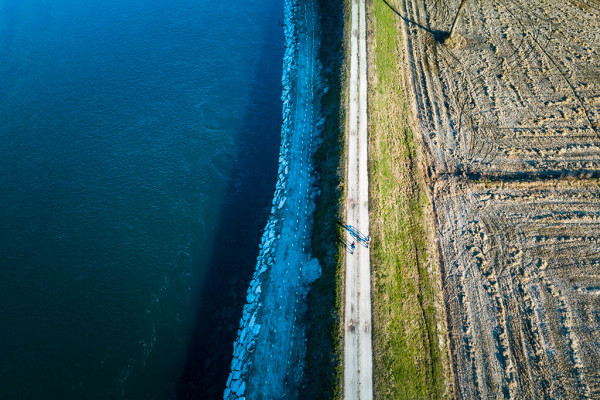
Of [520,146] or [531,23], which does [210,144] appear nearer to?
[520,146]

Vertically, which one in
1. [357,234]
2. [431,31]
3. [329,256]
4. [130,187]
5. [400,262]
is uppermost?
[431,31]

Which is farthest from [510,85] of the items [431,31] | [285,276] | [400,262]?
[285,276]

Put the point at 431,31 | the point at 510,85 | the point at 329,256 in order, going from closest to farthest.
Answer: the point at 329,256, the point at 510,85, the point at 431,31

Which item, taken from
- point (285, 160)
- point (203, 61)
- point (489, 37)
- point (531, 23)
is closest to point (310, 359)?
point (285, 160)

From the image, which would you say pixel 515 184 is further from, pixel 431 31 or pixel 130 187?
pixel 130 187

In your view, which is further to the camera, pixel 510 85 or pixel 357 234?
pixel 510 85

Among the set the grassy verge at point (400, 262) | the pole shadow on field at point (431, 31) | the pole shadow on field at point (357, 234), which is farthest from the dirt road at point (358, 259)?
the pole shadow on field at point (431, 31)

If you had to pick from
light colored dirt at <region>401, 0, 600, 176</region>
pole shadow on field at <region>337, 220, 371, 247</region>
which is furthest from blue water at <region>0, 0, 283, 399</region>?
light colored dirt at <region>401, 0, 600, 176</region>

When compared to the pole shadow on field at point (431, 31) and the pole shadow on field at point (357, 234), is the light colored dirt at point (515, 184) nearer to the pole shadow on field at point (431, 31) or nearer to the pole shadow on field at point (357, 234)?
the pole shadow on field at point (431, 31)
